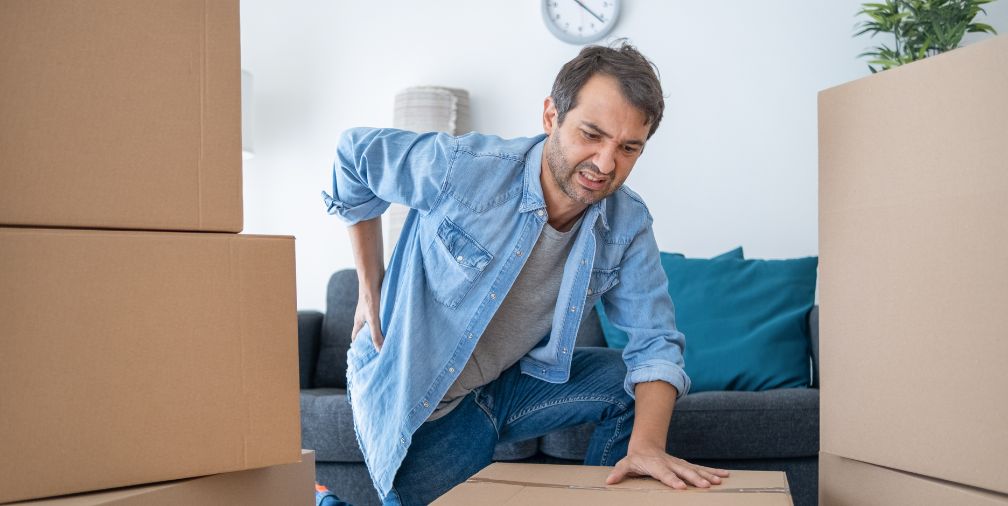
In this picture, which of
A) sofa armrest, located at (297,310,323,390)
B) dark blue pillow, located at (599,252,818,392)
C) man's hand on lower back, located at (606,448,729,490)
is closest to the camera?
man's hand on lower back, located at (606,448,729,490)

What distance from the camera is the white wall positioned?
8.92 feet

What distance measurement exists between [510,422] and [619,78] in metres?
0.61

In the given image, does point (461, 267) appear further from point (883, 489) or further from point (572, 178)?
point (883, 489)

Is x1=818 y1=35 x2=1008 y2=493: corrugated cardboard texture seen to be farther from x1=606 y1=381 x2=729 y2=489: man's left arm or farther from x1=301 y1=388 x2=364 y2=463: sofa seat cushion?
x1=301 y1=388 x2=364 y2=463: sofa seat cushion

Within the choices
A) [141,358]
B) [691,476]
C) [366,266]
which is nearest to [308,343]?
[366,266]

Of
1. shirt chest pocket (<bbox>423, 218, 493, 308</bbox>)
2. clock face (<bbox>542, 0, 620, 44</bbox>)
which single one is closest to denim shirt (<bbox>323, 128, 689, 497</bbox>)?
shirt chest pocket (<bbox>423, 218, 493, 308</bbox>)

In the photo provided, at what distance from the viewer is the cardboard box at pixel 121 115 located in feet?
2.37

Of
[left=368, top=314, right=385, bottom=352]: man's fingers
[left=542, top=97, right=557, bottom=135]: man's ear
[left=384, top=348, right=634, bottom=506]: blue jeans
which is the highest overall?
[left=542, top=97, right=557, bottom=135]: man's ear

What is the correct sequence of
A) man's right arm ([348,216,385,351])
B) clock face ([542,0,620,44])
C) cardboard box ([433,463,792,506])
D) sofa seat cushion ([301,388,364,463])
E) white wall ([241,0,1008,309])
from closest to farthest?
1. cardboard box ([433,463,792,506])
2. man's right arm ([348,216,385,351])
3. sofa seat cushion ([301,388,364,463])
4. white wall ([241,0,1008,309])
5. clock face ([542,0,620,44])

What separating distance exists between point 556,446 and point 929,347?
1.13m

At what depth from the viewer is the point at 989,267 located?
2.76 feet

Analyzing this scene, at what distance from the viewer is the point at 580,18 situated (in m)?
2.86

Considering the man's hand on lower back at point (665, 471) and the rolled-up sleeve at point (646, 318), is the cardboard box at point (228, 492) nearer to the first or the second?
the man's hand on lower back at point (665, 471)

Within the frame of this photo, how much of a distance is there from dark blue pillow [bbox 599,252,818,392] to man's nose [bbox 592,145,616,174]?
101 cm
